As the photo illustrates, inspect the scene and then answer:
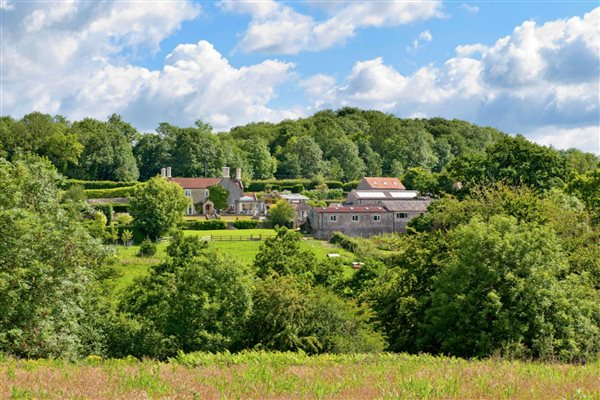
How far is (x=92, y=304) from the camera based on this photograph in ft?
96.5

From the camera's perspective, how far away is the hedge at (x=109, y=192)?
332 feet

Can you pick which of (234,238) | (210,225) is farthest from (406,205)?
(210,225)

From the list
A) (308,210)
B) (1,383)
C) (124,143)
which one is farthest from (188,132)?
(1,383)

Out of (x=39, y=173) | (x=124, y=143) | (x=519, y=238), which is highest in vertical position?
(x=124, y=143)

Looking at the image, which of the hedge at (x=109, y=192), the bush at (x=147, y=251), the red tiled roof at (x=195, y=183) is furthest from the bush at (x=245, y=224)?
the bush at (x=147, y=251)

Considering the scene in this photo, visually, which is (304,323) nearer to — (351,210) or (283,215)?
(351,210)

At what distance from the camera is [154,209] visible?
2832 inches

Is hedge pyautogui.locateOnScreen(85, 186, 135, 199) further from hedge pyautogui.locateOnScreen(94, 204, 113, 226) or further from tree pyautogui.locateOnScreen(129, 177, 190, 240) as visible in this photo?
tree pyautogui.locateOnScreen(129, 177, 190, 240)

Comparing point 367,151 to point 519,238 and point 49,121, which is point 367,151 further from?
point 519,238

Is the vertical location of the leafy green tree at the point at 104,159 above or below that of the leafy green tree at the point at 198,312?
above

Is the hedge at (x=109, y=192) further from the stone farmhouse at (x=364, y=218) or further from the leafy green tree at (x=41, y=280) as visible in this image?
the leafy green tree at (x=41, y=280)

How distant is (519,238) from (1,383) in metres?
20.4

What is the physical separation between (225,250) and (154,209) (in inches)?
564

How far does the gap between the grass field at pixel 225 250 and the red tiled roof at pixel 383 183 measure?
1357 inches
